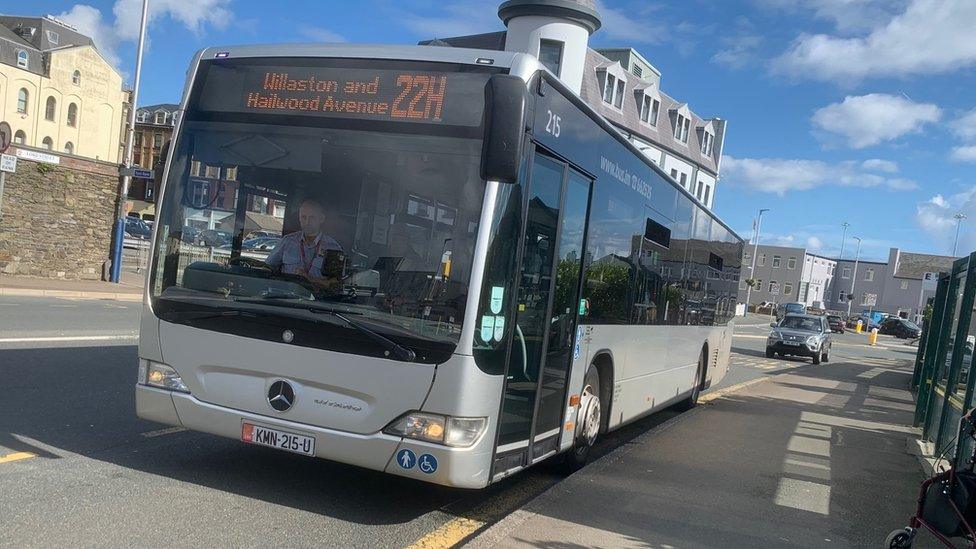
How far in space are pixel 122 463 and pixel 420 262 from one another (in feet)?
9.25

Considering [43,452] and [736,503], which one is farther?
[736,503]

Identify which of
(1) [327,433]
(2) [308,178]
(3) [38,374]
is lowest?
(3) [38,374]

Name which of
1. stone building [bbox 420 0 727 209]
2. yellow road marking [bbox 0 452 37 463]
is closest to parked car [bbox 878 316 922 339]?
stone building [bbox 420 0 727 209]

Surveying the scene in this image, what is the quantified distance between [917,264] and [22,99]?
108002 mm

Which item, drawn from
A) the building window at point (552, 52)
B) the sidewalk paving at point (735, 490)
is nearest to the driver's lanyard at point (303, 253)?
the sidewalk paving at point (735, 490)

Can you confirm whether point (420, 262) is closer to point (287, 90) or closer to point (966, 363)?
point (287, 90)

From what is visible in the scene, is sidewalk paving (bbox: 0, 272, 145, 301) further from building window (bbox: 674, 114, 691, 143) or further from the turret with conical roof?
building window (bbox: 674, 114, 691, 143)

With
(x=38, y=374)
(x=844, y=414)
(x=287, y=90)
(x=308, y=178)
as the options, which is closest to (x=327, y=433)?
(x=308, y=178)

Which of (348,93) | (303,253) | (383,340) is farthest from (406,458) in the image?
(348,93)

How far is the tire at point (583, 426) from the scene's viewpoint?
691cm

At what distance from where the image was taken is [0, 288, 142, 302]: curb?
61.1ft

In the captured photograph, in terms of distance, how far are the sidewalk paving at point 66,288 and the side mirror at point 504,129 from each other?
57.3 ft

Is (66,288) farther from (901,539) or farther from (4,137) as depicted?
(901,539)

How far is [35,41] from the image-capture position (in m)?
67.0
